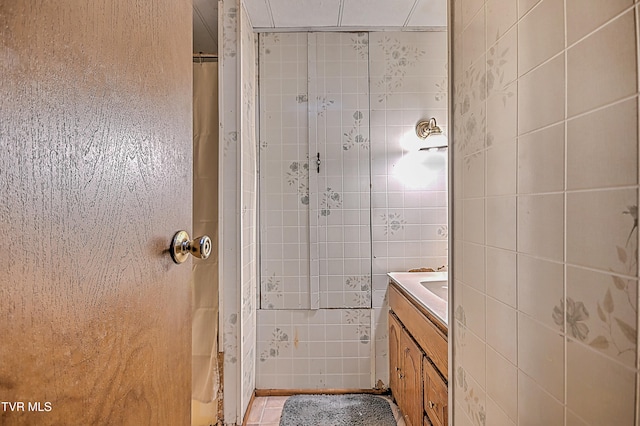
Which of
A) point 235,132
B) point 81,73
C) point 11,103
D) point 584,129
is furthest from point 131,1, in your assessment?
point 235,132

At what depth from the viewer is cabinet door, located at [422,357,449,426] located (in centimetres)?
134

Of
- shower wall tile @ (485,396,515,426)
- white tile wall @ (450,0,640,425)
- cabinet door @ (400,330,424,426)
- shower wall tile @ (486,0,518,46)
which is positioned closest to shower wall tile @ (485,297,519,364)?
white tile wall @ (450,0,640,425)

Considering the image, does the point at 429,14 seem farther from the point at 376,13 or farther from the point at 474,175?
the point at 474,175

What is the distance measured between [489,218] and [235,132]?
1410 millimetres

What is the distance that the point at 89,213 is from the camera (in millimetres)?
489

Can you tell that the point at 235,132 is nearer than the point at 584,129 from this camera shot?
No

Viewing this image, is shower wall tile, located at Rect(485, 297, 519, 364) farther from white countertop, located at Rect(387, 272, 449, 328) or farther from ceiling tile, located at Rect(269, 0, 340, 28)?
ceiling tile, located at Rect(269, 0, 340, 28)

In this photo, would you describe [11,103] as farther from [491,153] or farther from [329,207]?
[329,207]

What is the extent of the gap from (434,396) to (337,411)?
0.89m

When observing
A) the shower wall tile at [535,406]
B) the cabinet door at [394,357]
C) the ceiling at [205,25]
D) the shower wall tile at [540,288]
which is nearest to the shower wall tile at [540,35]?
the shower wall tile at [540,288]

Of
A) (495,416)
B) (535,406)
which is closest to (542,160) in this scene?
(535,406)

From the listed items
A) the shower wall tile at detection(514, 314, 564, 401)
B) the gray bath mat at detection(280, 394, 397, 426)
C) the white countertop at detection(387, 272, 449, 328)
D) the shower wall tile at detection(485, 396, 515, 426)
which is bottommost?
the gray bath mat at detection(280, 394, 397, 426)

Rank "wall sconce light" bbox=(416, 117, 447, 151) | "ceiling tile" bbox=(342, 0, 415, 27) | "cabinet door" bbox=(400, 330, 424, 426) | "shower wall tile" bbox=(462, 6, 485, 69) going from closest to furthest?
"shower wall tile" bbox=(462, 6, 485, 69), "cabinet door" bbox=(400, 330, 424, 426), "ceiling tile" bbox=(342, 0, 415, 27), "wall sconce light" bbox=(416, 117, 447, 151)

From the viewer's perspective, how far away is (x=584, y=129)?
59 centimetres
